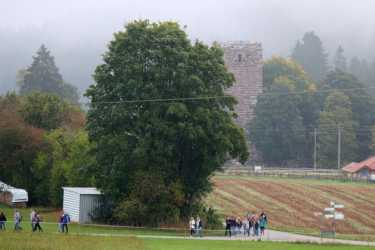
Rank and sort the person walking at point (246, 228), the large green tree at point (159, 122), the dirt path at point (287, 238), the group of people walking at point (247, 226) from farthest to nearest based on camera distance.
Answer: the large green tree at point (159, 122) < the person walking at point (246, 228) < the group of people walking at point (247, 226) < the dirt path at point (287, 238)

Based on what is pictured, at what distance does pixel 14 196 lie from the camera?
70688 millimetres

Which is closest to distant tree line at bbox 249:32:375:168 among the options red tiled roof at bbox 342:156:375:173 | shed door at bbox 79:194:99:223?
red tiled roof at bbox 342:156:375:173

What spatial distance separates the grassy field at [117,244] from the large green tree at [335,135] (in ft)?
247

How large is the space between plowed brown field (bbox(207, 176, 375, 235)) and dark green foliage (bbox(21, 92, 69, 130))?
1626 centimetres

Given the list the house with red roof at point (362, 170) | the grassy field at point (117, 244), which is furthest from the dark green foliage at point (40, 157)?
the house with red roof at point (362, 170)

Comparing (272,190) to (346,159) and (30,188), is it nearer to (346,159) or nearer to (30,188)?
(30,188)

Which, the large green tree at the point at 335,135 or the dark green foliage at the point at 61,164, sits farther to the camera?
the large green tree at the point at 335,135

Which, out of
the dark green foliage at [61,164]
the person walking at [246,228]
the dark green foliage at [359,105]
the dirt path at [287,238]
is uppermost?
the dark green foliage at [359,105]

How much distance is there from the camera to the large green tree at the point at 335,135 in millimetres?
122875

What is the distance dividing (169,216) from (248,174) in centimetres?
4461

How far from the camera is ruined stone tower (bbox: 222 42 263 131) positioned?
144m

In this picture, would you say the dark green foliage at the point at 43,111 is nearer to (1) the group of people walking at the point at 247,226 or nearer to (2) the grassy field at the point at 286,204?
(2) the grassy field at the point at 286,204

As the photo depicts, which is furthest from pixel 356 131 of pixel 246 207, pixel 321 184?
pixel 246 207

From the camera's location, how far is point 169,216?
57.9 metres
